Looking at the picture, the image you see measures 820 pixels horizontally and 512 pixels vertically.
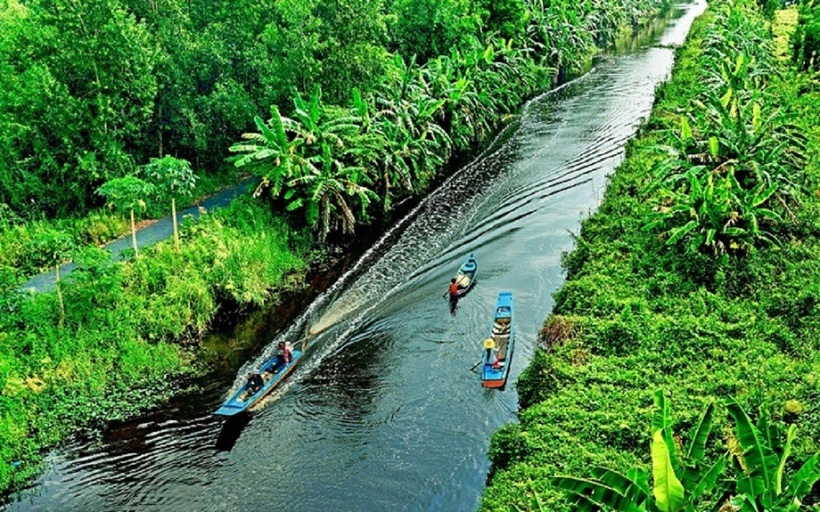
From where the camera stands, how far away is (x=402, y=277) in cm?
2594

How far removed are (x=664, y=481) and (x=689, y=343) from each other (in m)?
9.36

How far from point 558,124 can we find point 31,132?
29.4 meters

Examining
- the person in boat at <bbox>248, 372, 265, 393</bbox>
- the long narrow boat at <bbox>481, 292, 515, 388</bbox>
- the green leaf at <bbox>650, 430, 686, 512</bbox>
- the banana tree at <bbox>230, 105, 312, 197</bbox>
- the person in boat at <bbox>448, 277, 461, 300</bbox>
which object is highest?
the banana tree at <bbox>230, 105, 312, 197</bbox>

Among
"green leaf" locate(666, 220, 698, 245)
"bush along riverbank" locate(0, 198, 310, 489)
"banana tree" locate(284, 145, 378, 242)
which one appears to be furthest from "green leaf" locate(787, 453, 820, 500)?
"banana tree" locate(284, 145, 378, 242)

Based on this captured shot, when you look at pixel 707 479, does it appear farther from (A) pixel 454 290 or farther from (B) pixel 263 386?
(A) pixel 454 290

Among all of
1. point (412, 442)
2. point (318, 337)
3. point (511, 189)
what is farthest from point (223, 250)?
point (511, 189)

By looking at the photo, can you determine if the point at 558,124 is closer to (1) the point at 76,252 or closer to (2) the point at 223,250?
(2) the point at 223,250

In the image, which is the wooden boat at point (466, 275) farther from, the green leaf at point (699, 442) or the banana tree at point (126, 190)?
the green leaf at point (699, 442)

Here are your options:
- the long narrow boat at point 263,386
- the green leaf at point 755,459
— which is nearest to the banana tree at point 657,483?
the green leaf at point 755,459

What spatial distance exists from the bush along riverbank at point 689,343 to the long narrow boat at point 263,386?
683 centimetres

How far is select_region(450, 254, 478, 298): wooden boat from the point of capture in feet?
79.0

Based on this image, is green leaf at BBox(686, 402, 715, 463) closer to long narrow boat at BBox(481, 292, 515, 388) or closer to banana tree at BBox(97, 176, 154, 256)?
long narrow boat at BBox(481, 292, 515, 388)

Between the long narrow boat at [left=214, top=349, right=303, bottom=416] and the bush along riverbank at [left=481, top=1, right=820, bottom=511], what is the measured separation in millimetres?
6829

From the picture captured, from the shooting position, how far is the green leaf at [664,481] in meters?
9.20
